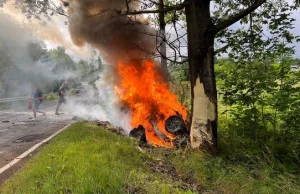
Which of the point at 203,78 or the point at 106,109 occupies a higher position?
the point at 203,78

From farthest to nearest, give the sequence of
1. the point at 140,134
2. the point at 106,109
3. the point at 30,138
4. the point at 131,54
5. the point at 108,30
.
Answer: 1. the point at 106,109
2. the point at 131,54
3. the point at 108,30
4. the point at 30,138
5. the point at 140,134

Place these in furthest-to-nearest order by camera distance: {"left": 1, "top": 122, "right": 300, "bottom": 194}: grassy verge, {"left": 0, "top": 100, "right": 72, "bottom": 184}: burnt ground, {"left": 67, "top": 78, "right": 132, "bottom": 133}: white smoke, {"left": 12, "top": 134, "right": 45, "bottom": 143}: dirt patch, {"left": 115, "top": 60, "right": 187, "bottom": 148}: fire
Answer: {"left": 67, "top": 78, "right": 132, "bottom": 133}: white smoke < {"left": 115, "top": 60, "right": 187, "bottom": 148}: fire < {"left": 12, "top": 134, "right": 45, "bottom": 143}: dirt patch < {"left": 0, "top": 100, "right": 72, "bottom": 184}: burnt ground < {"left": 1, "top": 122, "right": 300, "bottom": 194}: grassy verge

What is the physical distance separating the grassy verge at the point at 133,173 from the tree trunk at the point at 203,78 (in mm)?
497

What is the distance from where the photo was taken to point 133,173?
14.6ft

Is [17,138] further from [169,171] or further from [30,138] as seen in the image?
[169,171]

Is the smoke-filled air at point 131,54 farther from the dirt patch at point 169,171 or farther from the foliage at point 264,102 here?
the dirt patch at point 169,171

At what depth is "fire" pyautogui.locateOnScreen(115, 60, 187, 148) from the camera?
9.73m

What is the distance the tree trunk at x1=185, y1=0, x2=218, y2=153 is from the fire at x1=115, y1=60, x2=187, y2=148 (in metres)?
2.27

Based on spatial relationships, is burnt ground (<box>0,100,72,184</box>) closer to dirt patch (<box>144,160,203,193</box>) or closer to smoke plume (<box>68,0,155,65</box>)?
dirt patch (<box>144,160,203,193</box>)

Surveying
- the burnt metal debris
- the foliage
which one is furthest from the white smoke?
the foliage

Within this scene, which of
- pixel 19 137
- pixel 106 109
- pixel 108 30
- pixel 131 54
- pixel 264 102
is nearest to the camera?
pixel 264 102

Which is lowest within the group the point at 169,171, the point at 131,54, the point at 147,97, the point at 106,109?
the point at 169,171

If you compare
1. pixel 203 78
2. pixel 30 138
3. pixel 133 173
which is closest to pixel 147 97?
pixel 203 78

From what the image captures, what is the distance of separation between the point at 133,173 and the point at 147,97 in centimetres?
594
